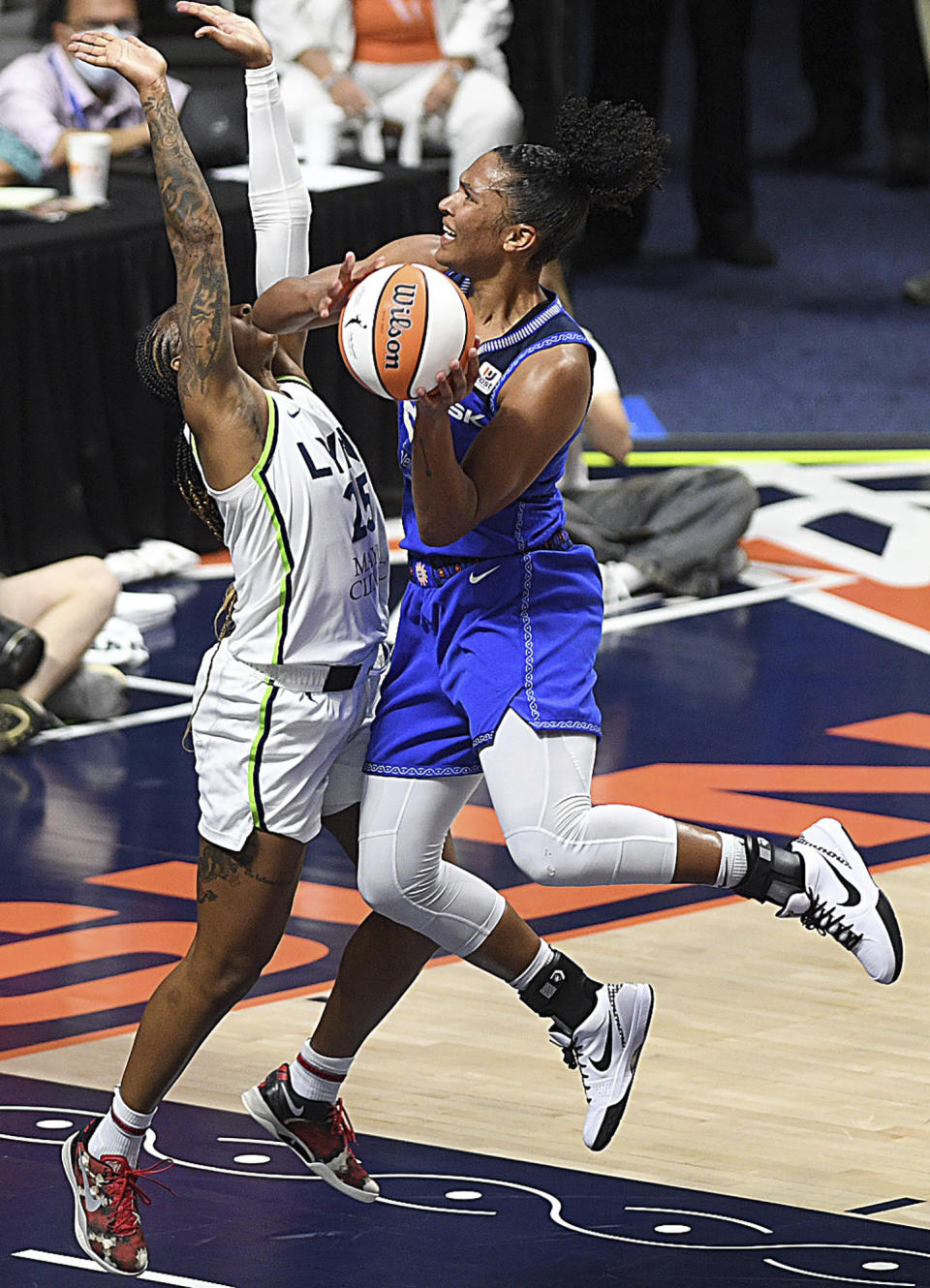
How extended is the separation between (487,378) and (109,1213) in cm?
140

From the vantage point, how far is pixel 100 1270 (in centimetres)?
373

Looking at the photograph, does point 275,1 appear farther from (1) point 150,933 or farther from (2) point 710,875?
(2) point 710,875

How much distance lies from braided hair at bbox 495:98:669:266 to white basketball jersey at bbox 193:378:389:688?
456 millimetres

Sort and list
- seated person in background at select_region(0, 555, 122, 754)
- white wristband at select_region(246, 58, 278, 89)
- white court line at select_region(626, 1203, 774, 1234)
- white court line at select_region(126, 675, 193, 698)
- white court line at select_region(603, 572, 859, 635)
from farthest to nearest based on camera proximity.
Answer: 1. white court line at select_region(603, 572, 859, 635)
2. white court line at select_region(126, 675, 193, 698)
3. seated person in background at select_region(0, 555, 122, 754)
4. white court line at select_region(626, 1203, 774, 1234)
5. white wristband at select_region(246, 58, 278, 89)

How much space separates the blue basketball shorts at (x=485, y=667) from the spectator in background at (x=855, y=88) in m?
10.5

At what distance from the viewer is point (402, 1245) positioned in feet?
12.5

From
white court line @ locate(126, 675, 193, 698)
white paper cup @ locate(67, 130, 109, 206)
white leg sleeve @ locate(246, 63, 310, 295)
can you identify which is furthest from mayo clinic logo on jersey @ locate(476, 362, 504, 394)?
white paper cup @ locate(67, 130, 109, 206)

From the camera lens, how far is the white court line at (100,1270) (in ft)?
12.0

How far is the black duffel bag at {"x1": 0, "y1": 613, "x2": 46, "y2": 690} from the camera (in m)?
6.48

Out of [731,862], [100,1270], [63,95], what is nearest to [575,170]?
[731,862]

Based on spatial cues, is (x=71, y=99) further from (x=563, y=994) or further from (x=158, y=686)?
(x=563, y=994)

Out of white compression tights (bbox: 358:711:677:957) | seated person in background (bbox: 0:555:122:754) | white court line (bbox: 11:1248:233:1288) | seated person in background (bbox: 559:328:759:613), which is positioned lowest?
seated person in background (bbox: 559:328:759:613)

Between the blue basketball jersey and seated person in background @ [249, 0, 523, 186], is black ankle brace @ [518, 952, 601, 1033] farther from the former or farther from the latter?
seated person in background @ [249, 0, 523, 186]

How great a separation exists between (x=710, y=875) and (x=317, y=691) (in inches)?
27.5
